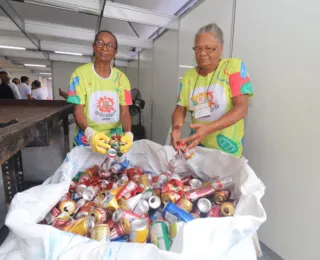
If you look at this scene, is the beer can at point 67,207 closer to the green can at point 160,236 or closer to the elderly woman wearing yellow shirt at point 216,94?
the green can at point 160,236

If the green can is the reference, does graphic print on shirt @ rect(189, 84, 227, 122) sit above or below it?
above

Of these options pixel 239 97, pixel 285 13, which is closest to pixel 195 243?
pixel 239 97

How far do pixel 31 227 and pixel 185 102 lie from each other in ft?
2.92

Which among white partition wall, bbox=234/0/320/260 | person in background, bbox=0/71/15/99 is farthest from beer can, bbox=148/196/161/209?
person in background, bbox=0/71/15/99

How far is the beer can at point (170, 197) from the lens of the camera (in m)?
0.67

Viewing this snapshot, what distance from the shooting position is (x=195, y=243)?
1.40 feet

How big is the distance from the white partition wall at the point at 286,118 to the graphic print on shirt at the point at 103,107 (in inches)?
37.1

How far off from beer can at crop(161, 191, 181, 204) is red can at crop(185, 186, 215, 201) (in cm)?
4

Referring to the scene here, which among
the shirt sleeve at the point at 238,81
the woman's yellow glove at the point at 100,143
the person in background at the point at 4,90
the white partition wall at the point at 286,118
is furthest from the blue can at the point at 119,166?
the person in background at the point at 4,90

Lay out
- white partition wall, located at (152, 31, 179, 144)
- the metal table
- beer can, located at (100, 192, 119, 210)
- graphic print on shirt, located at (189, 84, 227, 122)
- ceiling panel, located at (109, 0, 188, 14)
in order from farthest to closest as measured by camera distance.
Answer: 1. white partition wall, located at (152, 31, 179, 144)
2. ceiling panel, located at (109, 0, 188, 14)
3. graphic print on shirt, located at (189, 84, 227, 122)
4. beer can, located at (100, 192, 119, 210)
5. the metal table

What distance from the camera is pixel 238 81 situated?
0.93 m

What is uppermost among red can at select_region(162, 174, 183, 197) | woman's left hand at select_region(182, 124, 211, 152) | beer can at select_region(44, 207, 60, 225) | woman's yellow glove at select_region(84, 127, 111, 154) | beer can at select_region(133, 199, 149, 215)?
woman's left hand at select_region(182, 124, 211, 152)

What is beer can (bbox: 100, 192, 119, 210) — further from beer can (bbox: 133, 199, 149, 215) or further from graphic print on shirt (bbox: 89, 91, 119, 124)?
graphic print on shirt (bbox: 89, 91, 119, 124)

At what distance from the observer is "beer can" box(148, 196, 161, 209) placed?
0.65 meters
